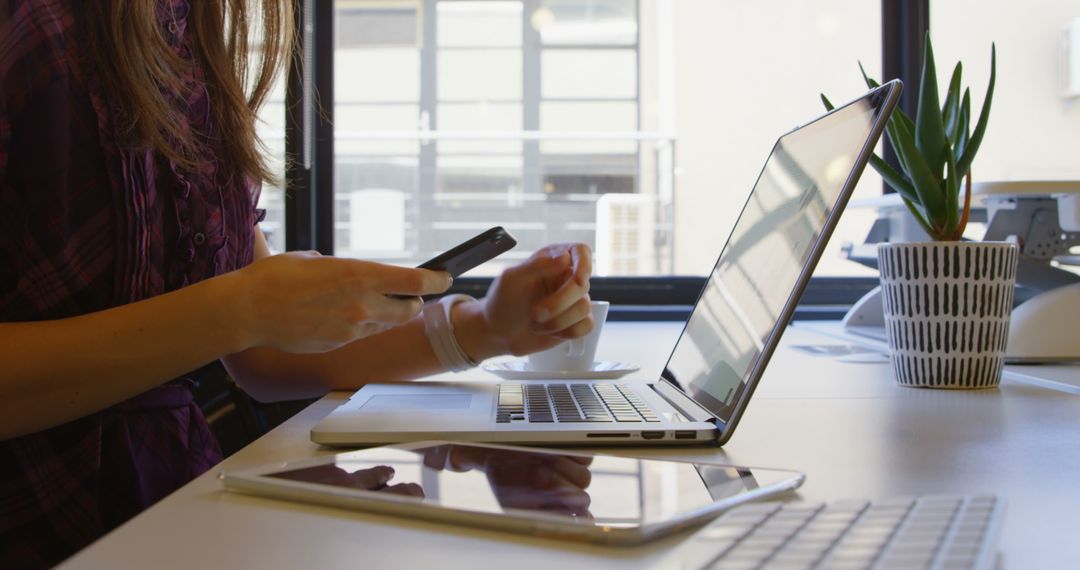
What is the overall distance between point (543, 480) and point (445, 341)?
18.7 inches

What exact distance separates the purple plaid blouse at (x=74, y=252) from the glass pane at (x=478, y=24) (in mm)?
2332

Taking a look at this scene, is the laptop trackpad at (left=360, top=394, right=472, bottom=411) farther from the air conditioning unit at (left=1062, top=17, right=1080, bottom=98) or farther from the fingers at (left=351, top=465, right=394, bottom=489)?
the air conditioning unit at (left=1062, top=17, right=1080, bottom=98)

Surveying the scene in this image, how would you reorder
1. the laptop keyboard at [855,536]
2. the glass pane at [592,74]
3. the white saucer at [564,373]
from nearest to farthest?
the laptop keyboard at [855,536] → the white saucer at [564,373] → the glass pane at [592,74]

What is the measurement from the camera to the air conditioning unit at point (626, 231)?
2.74 meters

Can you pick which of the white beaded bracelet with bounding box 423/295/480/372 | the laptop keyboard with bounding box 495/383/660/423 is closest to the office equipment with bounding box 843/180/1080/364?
the laptop keyboard with bounding box 495/383/660/423

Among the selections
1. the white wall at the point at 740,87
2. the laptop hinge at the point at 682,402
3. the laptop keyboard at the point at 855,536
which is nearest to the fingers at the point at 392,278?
the laptop hinge at the point at 682,402

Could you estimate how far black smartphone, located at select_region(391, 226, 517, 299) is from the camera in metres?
0.66

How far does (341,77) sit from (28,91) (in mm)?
1575

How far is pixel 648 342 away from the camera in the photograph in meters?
1.42

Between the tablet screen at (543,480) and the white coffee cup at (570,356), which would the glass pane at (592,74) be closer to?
the white coffee cup at (570,356)

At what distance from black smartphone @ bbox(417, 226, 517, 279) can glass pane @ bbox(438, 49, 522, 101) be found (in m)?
2.42

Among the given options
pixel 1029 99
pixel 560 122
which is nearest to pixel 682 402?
pixel 1029 99

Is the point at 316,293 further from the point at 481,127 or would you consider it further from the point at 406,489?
the point at 481,127

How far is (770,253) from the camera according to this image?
721mm
